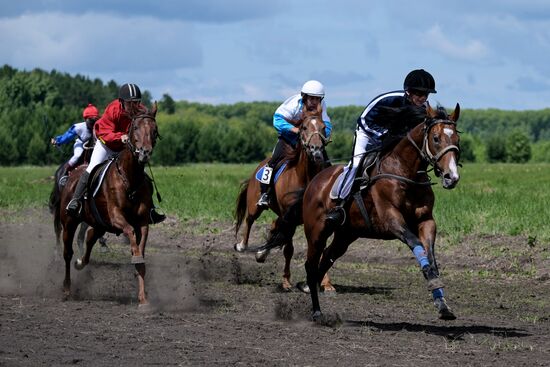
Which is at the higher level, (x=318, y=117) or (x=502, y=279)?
(x=318, y=117)

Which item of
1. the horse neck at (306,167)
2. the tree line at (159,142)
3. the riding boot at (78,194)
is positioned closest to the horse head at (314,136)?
the horse neck at (306,167)

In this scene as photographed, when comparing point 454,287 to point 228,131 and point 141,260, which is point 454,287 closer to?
point 141,260

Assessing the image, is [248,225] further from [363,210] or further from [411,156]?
[411,156]

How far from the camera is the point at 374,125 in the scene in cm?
1341

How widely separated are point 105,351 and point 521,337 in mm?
4365

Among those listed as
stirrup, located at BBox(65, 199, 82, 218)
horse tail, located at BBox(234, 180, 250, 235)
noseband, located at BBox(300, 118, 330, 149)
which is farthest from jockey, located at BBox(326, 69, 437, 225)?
horse tail, located at BBox(234, 180, 250, 235)

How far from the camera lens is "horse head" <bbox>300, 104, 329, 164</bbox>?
15258 millimetres

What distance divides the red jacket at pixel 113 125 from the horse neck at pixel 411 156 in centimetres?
442

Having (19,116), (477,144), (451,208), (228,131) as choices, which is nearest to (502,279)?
(451,208)

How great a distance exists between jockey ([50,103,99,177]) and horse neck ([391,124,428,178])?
32.0ft

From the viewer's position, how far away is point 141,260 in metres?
14.3

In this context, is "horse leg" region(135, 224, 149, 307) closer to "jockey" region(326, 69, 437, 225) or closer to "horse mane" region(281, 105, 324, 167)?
"horse mane" region(281, 105, 324, 167)

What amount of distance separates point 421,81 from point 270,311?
358cm

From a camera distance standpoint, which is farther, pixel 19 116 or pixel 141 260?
pixel 19 116
